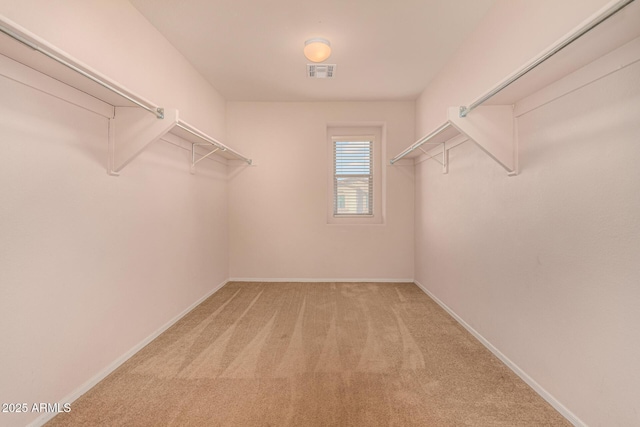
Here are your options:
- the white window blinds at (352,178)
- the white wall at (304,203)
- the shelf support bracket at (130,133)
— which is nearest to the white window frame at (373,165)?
the white window blinds at (352,178)

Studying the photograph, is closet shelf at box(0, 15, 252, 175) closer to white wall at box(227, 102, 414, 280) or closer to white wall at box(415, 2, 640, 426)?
white wall at box(227, 102, 414, 280)

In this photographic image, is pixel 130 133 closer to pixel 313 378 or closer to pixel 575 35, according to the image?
pixel 313 378

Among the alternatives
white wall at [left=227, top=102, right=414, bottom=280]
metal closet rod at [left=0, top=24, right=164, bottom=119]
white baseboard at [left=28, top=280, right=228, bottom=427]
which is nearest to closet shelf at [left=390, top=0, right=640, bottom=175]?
metal closet rod at [left=0, top=24, right=164, bottom=119]

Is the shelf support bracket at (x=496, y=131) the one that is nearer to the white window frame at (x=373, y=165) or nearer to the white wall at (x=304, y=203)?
the white wall at (x=304, y=203)

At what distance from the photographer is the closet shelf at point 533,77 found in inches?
40.4

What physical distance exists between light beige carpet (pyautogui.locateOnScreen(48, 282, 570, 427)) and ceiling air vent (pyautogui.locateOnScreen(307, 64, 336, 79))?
2.55 m

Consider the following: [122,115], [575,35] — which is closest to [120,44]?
[122,115]

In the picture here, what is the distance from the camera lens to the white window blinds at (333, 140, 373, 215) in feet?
14.8

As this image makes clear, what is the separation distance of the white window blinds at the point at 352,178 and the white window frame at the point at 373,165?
5cm

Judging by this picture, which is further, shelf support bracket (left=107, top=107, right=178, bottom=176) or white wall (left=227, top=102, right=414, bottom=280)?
white wall (left=227, top=102, right=414, bottom=280)

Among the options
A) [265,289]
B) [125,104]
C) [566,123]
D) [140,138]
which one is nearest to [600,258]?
[566,123]

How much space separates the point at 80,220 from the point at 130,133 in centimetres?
63

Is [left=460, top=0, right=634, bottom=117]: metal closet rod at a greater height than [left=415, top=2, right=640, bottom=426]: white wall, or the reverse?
[left=460, top=0, right=634, bottom=117]: metal closet rod

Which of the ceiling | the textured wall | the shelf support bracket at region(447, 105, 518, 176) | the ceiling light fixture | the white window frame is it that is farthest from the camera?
the white window frame
